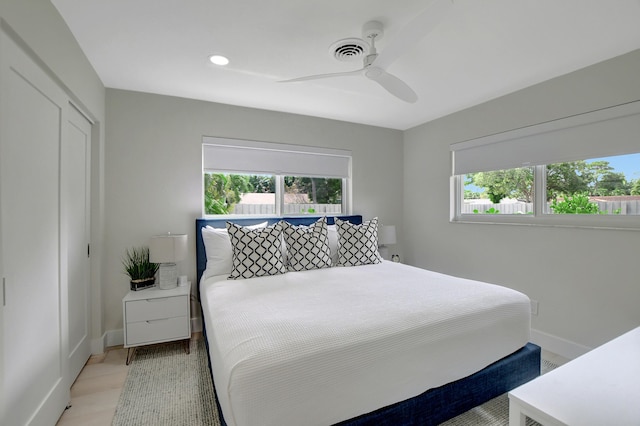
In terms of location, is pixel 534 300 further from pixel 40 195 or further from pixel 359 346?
pixel 40 195

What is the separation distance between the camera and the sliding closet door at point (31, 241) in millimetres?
1290

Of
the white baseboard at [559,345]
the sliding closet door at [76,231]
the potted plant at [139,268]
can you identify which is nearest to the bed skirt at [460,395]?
the white baseboard at [559,345]

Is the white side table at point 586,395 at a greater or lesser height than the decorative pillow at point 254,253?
lesser

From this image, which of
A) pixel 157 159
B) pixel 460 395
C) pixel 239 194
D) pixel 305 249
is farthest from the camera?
pixel 239 194

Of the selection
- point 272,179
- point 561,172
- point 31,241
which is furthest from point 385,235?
point 31,241

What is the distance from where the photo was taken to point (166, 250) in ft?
8.58

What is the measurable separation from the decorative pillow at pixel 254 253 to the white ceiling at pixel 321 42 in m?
1.37

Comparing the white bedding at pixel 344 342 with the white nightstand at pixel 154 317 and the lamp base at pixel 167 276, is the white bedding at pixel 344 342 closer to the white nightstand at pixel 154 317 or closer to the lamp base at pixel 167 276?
the white nightstand at pixel 154 317

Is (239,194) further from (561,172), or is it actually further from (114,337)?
(561,172)

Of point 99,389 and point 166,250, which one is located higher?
point 166,250

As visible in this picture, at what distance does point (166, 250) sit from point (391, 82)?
7.54 ft

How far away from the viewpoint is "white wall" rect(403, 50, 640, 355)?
2.26m

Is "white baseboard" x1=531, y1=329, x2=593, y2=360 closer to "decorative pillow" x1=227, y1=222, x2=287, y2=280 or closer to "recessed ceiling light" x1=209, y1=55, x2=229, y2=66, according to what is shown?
"decorative pillow" x1=227, y1=222, x2=287, y2=280

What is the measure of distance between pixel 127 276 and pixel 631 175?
4440mm
